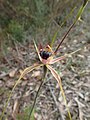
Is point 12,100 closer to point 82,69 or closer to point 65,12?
point 82,69

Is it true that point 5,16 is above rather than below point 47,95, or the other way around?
above

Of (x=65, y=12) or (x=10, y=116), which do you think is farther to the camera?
(x=65, y=12)

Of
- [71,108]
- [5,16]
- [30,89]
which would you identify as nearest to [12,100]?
[30,89]

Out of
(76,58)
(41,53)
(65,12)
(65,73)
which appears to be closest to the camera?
(41,53)

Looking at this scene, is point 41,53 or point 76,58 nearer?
point 41,53

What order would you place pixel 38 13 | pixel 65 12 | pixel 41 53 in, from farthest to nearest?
pixel 65 12, pixel 38 13, pixel 41 53

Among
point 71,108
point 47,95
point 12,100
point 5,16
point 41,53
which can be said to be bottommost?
point 71,108

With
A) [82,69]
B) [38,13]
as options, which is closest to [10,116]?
[82,69]

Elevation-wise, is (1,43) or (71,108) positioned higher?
(1,43)

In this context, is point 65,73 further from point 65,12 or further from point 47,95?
point 65,12
